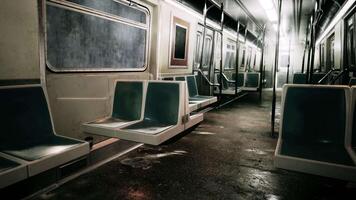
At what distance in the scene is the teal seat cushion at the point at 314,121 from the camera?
219cm

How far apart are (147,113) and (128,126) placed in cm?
41

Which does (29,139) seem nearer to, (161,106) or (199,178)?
(161,106)

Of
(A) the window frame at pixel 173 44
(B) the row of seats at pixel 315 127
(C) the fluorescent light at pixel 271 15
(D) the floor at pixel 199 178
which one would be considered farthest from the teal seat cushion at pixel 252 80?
(B) the row of seats at pixel 315 127

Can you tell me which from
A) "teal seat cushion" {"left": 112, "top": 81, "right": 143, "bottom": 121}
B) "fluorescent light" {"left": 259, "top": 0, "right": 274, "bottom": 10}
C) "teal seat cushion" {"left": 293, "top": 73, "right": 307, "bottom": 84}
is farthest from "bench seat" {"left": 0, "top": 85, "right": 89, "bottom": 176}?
"teal seat cushion" {"left": 293, "top": 73, "right": 307, "bottom": 84}

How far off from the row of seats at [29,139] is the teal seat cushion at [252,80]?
814cm

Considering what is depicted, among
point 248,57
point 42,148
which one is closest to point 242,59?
point 248,57

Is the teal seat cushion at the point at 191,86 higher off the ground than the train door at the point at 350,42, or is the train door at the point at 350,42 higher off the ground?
the train door at the point at 350,42

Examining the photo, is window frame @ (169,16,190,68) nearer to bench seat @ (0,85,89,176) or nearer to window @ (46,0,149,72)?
window @ (46,0,149,72)

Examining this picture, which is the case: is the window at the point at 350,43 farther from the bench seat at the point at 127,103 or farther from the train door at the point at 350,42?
the bench seat at the point at 127,103

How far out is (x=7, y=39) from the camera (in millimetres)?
2262

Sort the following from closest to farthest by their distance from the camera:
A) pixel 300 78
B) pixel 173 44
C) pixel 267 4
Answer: pixel 173 44 < pixel 267 4 < pixel 300 78

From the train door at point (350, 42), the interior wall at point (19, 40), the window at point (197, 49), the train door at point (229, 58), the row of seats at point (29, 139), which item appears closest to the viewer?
the row of seats at point (29, 139)

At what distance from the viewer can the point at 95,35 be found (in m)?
3.41

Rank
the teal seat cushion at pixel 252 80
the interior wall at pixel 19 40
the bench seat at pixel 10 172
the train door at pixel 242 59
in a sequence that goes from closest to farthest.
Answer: the bench seat at pixel 10 172 < the interior wall at pixel 19 40 < the teal seat cushion at pixel 252 80 < the train door at pixel 242 59
